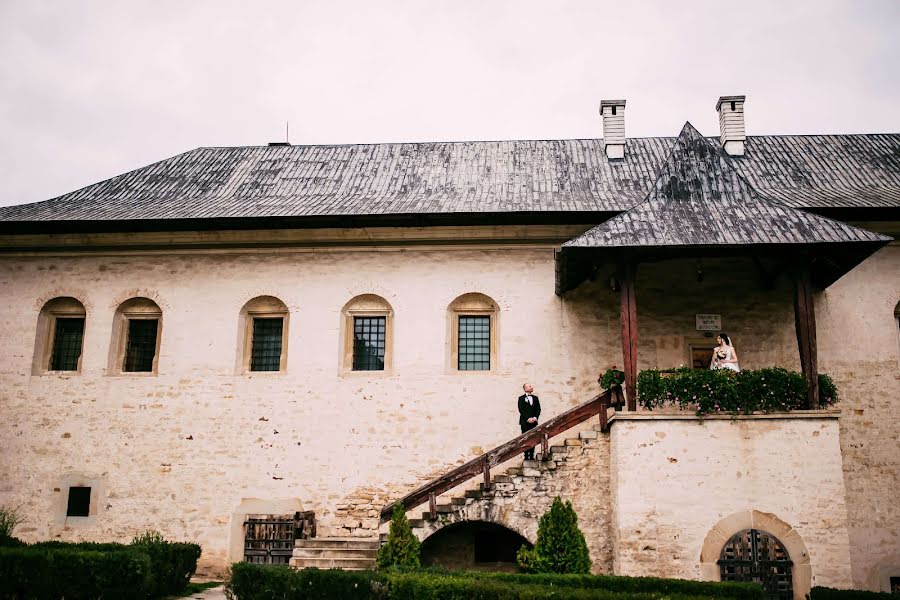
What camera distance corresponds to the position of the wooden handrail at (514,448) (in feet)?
43.7

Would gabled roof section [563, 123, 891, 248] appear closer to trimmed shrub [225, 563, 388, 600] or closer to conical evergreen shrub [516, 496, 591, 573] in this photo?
conical evergreen shrub [516, 496, 591, 573]

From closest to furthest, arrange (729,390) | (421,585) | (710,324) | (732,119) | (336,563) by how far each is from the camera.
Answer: (421,585) < (729,390) < (336,563) < (710,324) < (732,119)

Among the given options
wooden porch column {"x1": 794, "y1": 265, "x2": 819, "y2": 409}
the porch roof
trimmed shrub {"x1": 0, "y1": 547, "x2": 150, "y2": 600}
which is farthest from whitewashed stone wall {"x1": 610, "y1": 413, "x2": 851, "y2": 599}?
trimmed shrub {"x1": 0, "y1": 547, "x2": 150, "y2": 600}

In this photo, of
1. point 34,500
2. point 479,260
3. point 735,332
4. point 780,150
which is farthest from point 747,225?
point 34,500

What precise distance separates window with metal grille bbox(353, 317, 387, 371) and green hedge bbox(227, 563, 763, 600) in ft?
18.3

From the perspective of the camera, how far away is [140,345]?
55.3ft

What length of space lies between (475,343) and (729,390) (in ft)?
17.6

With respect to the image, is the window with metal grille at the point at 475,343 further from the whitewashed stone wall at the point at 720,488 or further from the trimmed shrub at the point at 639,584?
the trimmed shrub at the point at 639,584

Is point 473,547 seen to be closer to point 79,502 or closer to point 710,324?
point 710,324

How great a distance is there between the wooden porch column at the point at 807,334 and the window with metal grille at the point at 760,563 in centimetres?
226

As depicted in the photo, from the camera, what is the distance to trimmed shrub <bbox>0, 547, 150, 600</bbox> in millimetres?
10555

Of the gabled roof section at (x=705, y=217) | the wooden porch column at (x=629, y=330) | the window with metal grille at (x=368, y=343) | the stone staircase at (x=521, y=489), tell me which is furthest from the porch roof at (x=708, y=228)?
the window with metal grille at (x=368, y=343)

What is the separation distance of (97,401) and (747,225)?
12.9m

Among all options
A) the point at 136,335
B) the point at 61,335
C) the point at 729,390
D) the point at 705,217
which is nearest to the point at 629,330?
the point at 729,390
